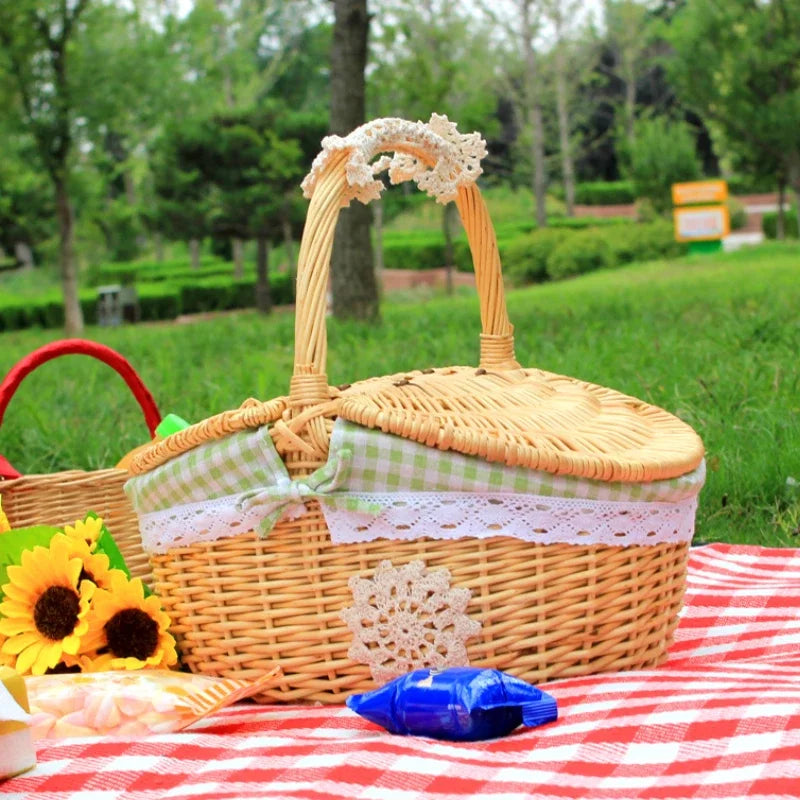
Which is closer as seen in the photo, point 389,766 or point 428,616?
point 389,766

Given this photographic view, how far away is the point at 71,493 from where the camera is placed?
6.70ft

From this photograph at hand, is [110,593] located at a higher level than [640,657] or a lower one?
higher

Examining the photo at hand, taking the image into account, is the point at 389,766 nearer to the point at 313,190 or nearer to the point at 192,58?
the point at 313,190

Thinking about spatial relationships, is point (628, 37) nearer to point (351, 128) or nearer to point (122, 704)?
point (351, 128)

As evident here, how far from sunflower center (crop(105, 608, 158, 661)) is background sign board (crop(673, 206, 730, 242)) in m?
15.0

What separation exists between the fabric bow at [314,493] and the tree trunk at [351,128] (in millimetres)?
4927

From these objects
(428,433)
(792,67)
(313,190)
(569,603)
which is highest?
(792,67)

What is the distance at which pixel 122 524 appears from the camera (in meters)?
2.11

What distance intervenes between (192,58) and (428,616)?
15.7 meters

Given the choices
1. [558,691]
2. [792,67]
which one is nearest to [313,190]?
[558,691]

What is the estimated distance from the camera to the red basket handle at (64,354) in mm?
1961

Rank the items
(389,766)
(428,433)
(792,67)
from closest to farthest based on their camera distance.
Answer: (389,766), (428,433), (792,67)

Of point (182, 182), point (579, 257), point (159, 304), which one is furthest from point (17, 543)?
point (159, 304)

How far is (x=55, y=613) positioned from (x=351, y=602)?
0.42 meters
